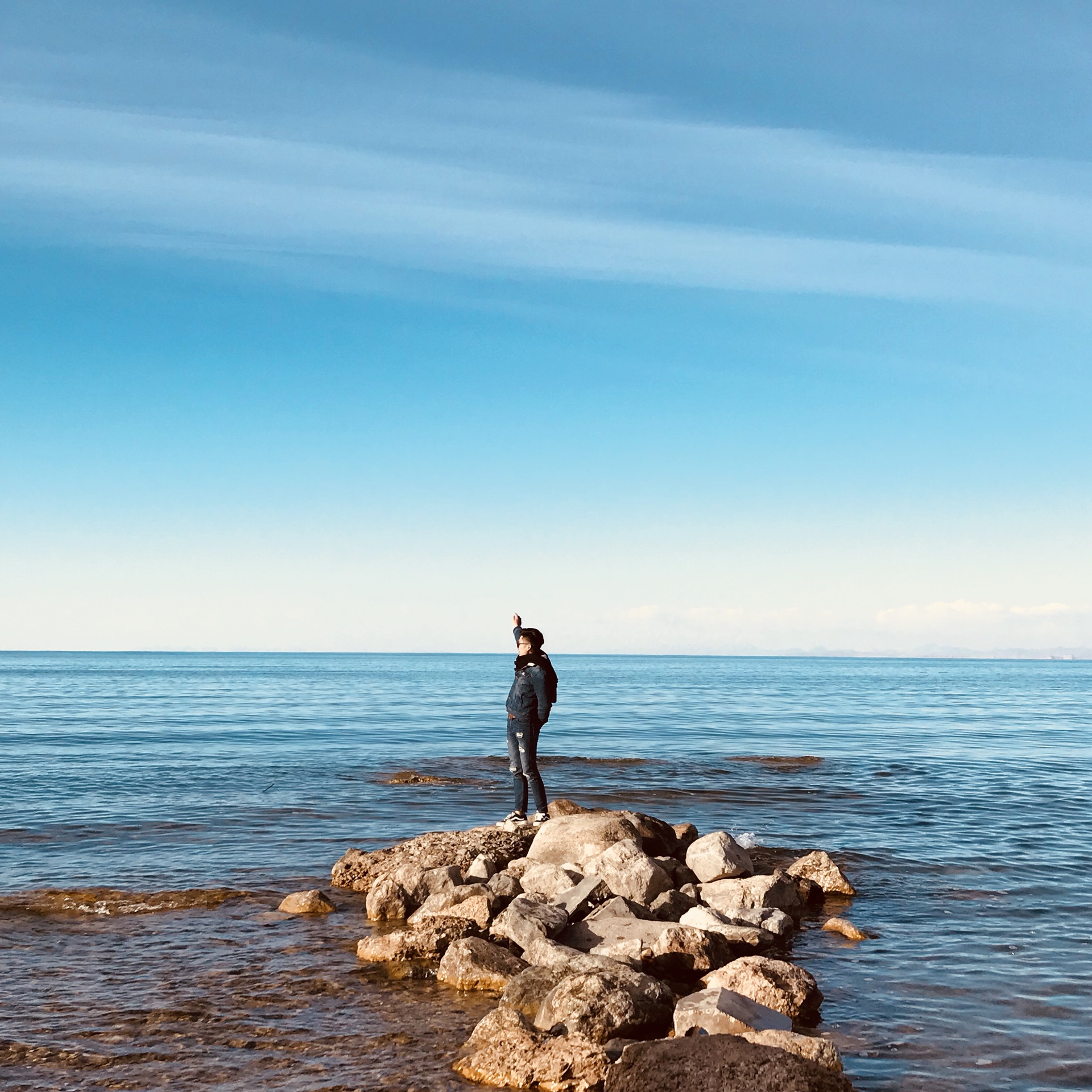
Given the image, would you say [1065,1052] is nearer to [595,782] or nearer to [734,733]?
[595,782]

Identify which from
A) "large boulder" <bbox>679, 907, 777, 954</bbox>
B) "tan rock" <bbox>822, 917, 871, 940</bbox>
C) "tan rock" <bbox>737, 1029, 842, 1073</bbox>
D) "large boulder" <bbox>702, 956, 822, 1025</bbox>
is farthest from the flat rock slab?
"tan rock" <bbox>737, 1029, 842, 1073</bbox>

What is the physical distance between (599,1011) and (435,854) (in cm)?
606

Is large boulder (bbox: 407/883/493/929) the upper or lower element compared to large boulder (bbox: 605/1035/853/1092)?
lower

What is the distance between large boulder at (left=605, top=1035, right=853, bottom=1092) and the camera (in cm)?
630

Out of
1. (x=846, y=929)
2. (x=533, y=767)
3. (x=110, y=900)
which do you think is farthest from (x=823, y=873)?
(x=110, y=900)

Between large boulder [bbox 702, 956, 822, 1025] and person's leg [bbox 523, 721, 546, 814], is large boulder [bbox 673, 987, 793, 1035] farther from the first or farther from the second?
person's leg [bbox 523, 721, 546, 814]

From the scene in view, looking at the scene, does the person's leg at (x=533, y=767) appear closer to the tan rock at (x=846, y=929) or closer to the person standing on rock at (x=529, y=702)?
the person standing on rock at (x=529, y=702)

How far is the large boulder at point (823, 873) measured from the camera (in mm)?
13617

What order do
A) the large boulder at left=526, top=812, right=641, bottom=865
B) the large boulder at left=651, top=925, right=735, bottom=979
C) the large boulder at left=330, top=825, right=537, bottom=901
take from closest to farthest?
1. the large boulder at left=651, top=925, right=735, bottom=979
2. the large boulder at left=526, top=812, right=641, bottom=865
3. the large boulder at left=330, top=825, right=537, bottom=901

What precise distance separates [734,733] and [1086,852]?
25155mm

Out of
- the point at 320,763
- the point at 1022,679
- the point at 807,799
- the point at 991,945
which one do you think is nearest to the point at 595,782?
the point at 807,799

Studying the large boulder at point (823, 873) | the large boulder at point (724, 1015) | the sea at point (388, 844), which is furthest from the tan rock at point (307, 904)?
the large boulder at point (823, 873)

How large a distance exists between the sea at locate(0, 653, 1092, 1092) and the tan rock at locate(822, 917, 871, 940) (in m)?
0.16

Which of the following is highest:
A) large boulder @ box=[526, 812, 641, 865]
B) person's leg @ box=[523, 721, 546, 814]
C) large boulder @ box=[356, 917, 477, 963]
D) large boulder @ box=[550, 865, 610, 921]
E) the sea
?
person's leg @ box=[523, 721, 546, 814]
